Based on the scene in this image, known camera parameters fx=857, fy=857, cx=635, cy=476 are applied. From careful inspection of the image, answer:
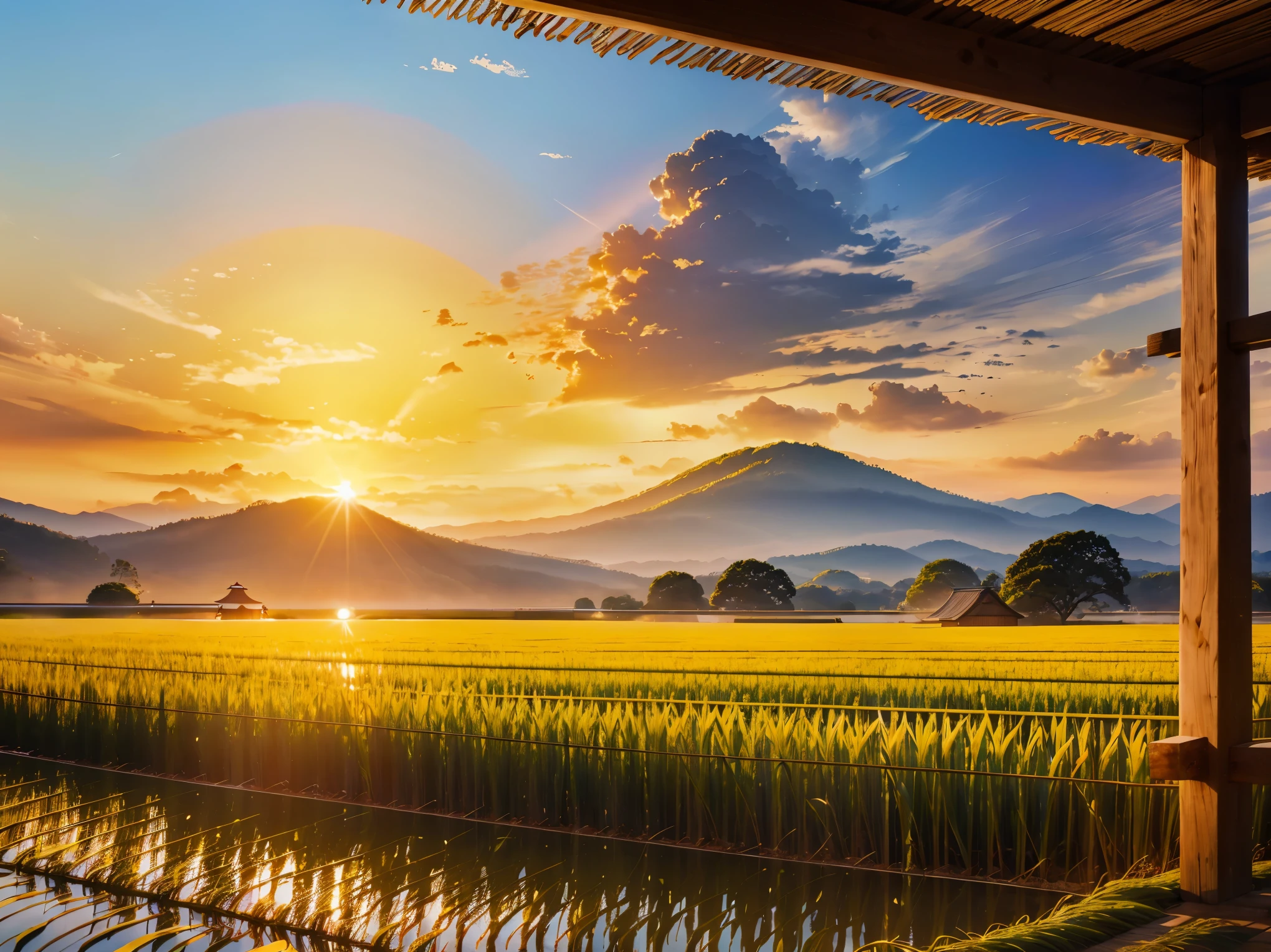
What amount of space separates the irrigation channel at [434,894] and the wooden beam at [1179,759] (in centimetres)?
122

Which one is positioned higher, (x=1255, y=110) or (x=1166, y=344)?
(x=1255, y=110)

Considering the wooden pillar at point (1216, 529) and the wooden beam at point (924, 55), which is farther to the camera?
the wooden pillar at point (1216, 529)

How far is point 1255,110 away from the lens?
3.46 m

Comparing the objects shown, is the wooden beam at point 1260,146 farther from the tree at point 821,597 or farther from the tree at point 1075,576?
the tree at point 821,597

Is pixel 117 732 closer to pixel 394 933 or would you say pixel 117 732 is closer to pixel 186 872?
pixel 186 872

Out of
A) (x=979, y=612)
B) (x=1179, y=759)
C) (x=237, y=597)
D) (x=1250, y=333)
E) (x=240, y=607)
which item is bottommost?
(x=240, y=607)

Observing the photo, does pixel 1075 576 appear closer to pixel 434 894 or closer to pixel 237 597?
pixel 434 894

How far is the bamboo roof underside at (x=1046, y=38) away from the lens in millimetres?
2826

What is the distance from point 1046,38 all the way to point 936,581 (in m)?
78.4

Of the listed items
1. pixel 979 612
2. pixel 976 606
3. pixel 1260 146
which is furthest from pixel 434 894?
pixel 976 606

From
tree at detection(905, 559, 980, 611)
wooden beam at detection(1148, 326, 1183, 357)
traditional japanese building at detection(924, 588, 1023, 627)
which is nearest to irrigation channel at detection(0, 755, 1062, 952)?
wooden beam at detection(1148, 326, 1183, 357)

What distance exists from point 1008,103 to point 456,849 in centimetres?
Answer: 489

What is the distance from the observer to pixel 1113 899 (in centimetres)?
319

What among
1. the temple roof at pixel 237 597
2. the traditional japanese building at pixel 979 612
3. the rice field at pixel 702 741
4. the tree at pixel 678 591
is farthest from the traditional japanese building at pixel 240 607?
the rice field at pixel 702 741
